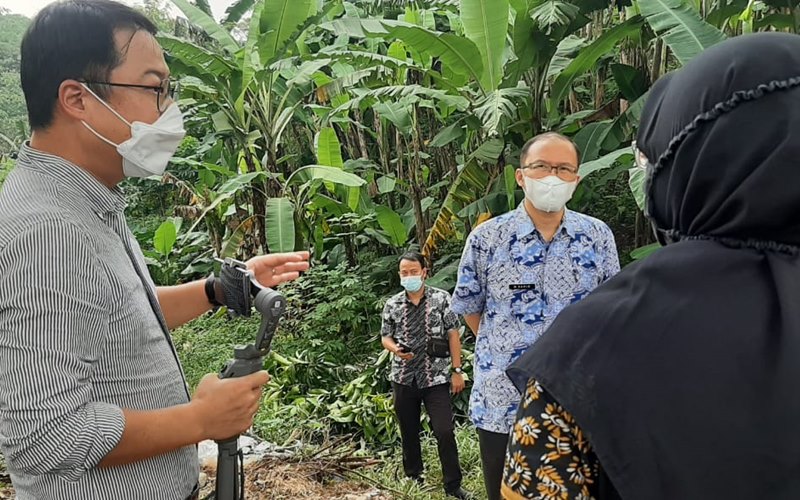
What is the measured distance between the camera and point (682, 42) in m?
3.54

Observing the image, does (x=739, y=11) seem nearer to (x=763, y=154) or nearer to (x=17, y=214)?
(x=763, y=154)

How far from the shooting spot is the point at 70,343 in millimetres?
1073

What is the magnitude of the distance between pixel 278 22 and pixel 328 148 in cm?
142

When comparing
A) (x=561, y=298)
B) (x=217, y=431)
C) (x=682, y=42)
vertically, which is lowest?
(x=561, y=298)

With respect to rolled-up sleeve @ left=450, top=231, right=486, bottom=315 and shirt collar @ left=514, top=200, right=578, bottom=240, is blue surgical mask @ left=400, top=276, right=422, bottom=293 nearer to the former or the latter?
rolled-up sleeve @ left=450, top=231, right=486, bottom=315

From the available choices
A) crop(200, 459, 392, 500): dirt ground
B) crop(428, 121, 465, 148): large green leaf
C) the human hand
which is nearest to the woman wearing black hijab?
the human hand

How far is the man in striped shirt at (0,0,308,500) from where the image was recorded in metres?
1.05

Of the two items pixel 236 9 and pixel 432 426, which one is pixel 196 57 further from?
pixel 432 426

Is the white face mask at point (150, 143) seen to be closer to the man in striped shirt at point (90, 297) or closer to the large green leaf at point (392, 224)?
the man in striped shirt at point (90, 297)

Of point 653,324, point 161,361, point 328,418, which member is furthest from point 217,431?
point 328,418

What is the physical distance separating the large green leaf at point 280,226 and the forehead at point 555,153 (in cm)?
283

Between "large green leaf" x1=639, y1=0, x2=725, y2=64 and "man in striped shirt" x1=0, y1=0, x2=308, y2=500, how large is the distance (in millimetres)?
3087

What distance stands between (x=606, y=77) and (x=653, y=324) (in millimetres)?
6534

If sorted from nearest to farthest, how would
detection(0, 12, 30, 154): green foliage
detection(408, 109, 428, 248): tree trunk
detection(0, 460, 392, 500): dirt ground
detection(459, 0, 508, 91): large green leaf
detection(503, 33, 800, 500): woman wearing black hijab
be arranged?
1. detection(503, 33, 800, 500): woman wearing black hijab
2. detection(0, 460, 392, 500): dirt ground
3. detection(459, 0, 508, 91): large green leaf
4. detection(408, 109, 428, 248): tree trunk
5. detection(0, 12, 30, 154): green foliage
